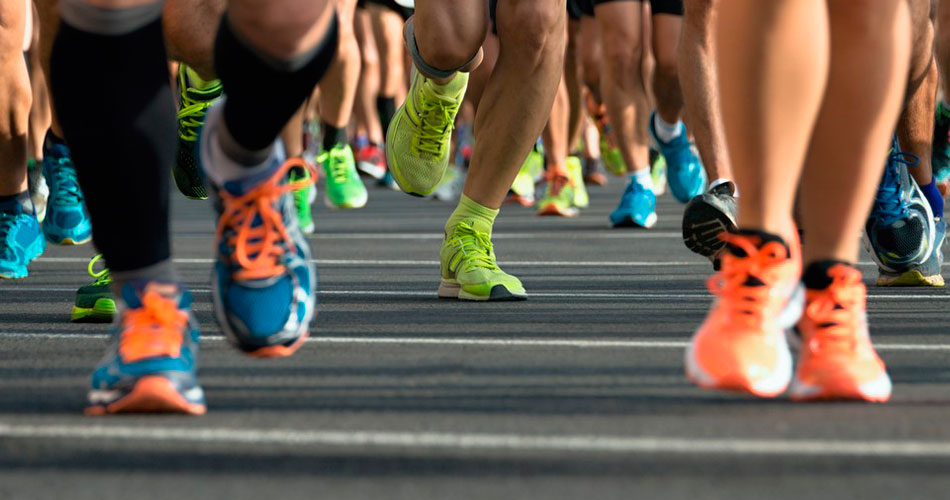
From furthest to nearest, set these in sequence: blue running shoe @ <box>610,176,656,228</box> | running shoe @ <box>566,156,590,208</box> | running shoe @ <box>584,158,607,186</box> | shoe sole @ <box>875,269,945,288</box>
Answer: running shoe @ <box>584,158,607,186</box>, running shoe @ <box>566,156,590,208</box>, blue running shoe @ <box>610,176,656,228</box>, shoe sole @ <box>875,269,945,288</box>

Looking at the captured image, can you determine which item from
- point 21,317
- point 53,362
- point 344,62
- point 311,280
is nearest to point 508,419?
point 311,280

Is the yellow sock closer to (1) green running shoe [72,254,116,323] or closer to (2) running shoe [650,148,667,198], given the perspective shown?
(1) green running shoe [72,254,116,323]

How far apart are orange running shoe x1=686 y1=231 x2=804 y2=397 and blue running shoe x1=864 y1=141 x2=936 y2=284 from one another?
190 centimetres

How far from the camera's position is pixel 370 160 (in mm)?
11977

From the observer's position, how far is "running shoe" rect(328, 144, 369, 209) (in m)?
9.01

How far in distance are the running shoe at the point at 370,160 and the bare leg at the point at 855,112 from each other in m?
9.17

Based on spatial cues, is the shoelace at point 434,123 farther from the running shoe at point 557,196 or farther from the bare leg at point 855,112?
the running shoe at point 557,196

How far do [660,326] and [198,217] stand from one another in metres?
5.93

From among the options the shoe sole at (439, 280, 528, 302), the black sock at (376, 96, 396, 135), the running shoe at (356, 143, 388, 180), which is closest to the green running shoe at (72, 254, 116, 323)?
the shoe sole at (439, 280, 528, 302)

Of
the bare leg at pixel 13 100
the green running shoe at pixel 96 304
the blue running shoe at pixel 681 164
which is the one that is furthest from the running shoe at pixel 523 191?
the green running shoe at pixel 96 304

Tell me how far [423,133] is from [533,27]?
525 mm

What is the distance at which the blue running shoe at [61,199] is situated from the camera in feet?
18.7

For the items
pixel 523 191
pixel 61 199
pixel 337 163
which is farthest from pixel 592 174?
pixel 61 199

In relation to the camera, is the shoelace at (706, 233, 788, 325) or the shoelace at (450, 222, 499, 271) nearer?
the shoelace at (706, 233, 788, 325)
